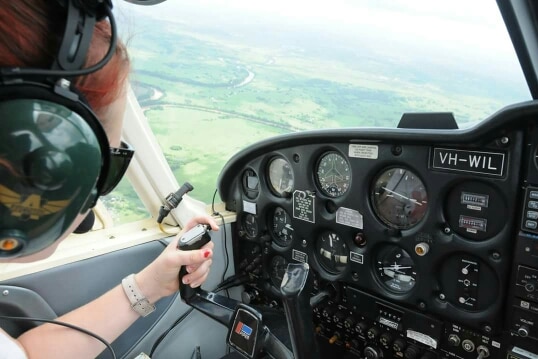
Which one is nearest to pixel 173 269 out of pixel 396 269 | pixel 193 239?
pixel 193 239

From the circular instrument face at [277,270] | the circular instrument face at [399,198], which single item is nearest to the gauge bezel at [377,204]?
the circular instrument face at [399,198]

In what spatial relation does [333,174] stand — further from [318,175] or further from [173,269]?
[173,269]

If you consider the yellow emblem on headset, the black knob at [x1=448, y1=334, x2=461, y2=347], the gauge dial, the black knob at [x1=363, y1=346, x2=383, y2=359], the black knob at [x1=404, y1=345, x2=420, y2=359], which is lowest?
the black knob at [x1=363, y1=346, x2=383, y2=359]

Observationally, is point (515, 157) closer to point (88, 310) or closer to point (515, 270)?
point (515, 270)

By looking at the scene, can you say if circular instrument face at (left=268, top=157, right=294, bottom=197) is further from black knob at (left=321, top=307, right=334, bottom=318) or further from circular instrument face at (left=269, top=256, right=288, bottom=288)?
black knob at (left=321, top=307, right=334, bottom=318)

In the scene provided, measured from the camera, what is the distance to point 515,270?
1375mm

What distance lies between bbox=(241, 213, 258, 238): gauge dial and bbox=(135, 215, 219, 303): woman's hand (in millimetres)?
968

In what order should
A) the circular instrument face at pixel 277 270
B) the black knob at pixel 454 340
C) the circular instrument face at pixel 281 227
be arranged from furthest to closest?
the circular instrument face at pixel 277 270
the circular instrument face at pixel 281 227
the black knob at pixel 454 340

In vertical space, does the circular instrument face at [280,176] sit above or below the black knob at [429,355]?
above

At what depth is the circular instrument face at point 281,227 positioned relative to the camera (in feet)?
6.94

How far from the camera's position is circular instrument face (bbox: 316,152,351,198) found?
5.93 ft

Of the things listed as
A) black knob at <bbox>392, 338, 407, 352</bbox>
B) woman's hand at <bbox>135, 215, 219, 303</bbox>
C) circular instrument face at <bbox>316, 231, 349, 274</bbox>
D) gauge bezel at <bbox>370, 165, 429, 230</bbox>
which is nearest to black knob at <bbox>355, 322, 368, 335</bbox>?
black knob at <bbox>392, 338, 407, 352</bbox>

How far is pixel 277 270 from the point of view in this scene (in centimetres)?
225

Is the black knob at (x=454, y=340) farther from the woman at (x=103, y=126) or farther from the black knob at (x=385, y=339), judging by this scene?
the woman at (x=103, y=126)
